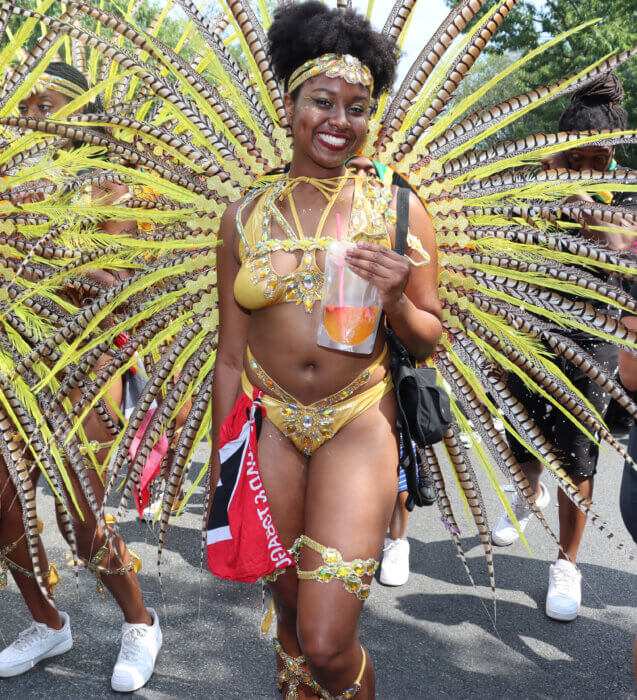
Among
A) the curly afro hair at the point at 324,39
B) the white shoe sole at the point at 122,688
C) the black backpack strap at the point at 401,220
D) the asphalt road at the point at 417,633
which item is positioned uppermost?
the curly afro hair at the point at 324,39

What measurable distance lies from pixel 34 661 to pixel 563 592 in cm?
224

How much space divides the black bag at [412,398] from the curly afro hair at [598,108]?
1.59 m

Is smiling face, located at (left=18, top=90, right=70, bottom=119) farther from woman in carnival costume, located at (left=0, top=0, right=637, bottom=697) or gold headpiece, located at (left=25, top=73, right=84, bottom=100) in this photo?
woman in carnival costume, located at (left=0, top=0, right=637, bottom=697)

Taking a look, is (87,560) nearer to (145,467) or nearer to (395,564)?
(145,467)

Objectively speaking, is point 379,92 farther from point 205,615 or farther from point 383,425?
point 205,615

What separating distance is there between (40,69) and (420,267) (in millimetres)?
1336

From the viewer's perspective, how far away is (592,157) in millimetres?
3070

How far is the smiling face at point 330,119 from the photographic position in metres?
2.04

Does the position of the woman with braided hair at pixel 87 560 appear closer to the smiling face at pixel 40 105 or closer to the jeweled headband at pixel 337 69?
the smiling face at pixel 40 105

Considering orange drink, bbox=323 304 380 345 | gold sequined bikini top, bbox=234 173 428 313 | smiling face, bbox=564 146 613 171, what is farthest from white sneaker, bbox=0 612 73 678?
smiling face, bbox=564 146 613 171

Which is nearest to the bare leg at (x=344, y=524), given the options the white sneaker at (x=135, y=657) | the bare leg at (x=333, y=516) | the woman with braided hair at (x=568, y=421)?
the bare leg at (x=333, y=516)

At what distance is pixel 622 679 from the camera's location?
2904 mm

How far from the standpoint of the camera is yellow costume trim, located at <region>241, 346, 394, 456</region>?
2.07m

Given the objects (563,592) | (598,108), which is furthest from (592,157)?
(563,592)
